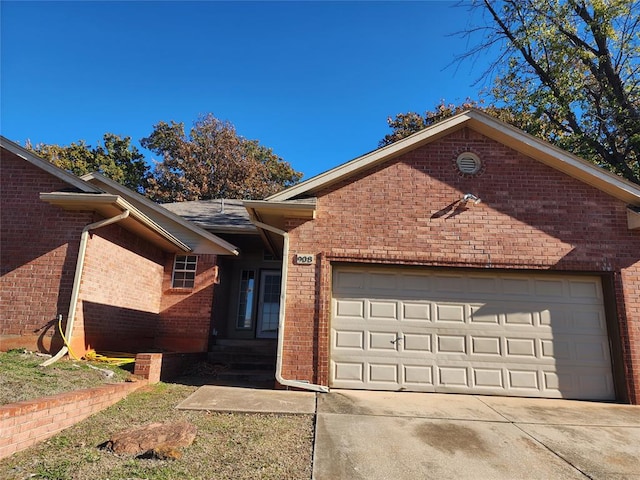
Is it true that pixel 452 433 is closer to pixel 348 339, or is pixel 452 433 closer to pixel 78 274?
pixel 348 339

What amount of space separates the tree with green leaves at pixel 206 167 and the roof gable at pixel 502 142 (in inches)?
813

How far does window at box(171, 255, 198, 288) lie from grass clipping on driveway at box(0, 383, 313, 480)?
5.70 m

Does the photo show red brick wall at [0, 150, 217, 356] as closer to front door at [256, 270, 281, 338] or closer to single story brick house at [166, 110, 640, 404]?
front door at [256, 270, 281, 338]

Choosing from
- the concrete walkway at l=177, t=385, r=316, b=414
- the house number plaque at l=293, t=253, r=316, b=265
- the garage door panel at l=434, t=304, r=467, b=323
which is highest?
the house number plaque at l=293, t=253, r=316, b=265

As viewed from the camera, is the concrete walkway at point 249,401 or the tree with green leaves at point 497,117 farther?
the tree with green leaves at point 497,117

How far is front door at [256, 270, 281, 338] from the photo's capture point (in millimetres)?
12453

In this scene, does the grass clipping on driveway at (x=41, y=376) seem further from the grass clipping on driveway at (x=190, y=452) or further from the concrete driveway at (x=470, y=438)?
the concrete driveway at (x=470, y=438)

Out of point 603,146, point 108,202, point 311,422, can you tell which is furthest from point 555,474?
point 603,146

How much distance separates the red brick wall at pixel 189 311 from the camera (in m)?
10.9

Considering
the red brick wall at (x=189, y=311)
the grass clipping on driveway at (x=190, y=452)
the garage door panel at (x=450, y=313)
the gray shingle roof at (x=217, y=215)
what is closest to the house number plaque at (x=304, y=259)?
the garage door panel at (x=450, y=313)

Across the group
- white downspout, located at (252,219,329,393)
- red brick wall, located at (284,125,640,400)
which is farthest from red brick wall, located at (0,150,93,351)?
red brick wall, located at (284,125,640,400)

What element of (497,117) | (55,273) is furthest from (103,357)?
(497,117)

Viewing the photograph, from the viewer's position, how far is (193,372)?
9227 mm

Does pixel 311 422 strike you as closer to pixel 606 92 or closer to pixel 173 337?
pixel 173 337
